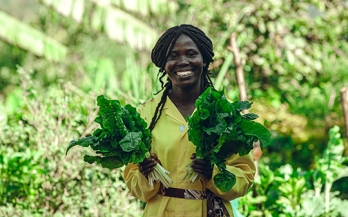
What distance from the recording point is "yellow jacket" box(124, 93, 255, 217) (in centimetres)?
276

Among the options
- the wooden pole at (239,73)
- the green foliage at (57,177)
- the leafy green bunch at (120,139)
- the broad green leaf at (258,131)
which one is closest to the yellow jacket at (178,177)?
the leafy green bunch at (120,139)

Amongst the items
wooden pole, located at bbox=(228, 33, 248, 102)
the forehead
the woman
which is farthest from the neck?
wooden pole, located at bbox=(228, 33, 248, 102)

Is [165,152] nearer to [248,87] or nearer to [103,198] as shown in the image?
[103,198]

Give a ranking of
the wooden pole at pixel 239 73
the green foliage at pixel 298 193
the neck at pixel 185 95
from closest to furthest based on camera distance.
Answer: the neck at pixel 185 95 → the green foliage at pixel 298 193 → the wooden pole at pixel 239 73

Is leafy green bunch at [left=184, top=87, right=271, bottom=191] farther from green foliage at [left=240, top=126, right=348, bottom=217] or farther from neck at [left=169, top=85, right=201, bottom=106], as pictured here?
green foliage at [left=240, top=126, right=348, bottom=217]

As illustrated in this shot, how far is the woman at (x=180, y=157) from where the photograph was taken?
9.06 ft

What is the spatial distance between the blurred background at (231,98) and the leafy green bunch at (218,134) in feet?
0.55

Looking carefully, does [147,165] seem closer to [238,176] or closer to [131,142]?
[131,142]

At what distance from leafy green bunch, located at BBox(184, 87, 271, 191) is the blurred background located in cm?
17

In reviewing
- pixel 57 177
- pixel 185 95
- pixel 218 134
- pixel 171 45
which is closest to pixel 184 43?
pixel 171 45

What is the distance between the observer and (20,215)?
14.4ft

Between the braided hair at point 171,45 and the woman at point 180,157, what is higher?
the braided hair at point 171,45

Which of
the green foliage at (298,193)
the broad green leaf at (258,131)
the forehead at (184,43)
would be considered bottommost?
the green foliage at (298,193)

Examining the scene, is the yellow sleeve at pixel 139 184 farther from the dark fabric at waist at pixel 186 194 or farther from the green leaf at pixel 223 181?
the green leaf at pixel 223 181
